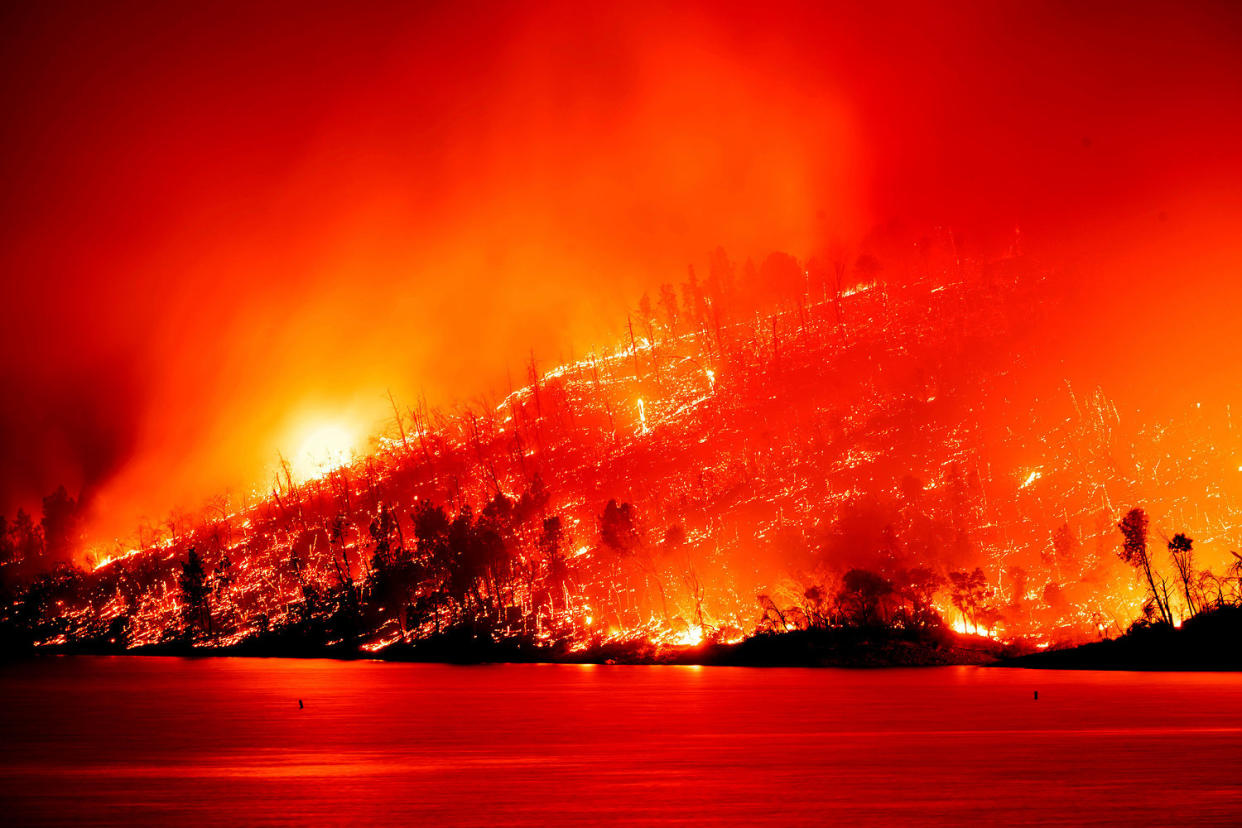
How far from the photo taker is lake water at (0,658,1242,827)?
3266 centimetres

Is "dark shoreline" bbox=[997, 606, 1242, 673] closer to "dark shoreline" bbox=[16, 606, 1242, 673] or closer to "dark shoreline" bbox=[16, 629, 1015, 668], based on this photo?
"dark shoreline" bbox=[16, 606, 1242, 673]

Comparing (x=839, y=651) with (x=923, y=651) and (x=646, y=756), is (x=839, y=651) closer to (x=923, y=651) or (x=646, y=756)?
(x=923, y=651)

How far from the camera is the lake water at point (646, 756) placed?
3266 centimetres

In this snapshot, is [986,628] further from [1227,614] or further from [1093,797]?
[1093,797]

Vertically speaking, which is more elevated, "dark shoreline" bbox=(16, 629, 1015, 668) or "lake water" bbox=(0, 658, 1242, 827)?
"lake water" bbox=(0, 658, 1242, 827)

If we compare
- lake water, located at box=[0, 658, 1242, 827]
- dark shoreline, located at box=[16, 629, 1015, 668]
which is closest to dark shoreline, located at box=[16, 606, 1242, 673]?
dark shoreline, located at box=[16, 629, 1015, 668]

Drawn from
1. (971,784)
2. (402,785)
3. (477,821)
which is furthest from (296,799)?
(971,784)

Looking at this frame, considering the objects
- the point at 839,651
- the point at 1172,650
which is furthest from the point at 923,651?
the point at 1172,650

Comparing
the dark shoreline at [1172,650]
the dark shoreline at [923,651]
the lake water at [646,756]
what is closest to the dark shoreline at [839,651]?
the dark shoreline at [923,651]

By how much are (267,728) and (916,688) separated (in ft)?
216

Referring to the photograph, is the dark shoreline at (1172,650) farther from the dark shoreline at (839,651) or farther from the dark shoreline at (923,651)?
the dark shoreline at (839,651)

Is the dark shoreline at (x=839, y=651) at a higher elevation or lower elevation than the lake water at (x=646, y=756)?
lower

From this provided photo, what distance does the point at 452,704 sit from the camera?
88.6m

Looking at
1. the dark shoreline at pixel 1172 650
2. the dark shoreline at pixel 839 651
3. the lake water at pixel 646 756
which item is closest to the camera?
the lake water at pixel 646 756
